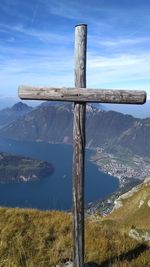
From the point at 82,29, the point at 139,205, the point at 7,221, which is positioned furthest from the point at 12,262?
the point at 139,205

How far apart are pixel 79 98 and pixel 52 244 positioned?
546 centimetres

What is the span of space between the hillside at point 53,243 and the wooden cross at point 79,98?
5.75 feet

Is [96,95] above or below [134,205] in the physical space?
above

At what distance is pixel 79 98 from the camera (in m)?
10.2

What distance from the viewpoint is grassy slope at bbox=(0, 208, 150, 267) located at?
38.5ft

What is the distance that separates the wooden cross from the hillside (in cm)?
175

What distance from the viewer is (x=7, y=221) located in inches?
582

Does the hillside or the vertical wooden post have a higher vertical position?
the vertical wooden post

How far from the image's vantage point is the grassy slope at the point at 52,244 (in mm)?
11742

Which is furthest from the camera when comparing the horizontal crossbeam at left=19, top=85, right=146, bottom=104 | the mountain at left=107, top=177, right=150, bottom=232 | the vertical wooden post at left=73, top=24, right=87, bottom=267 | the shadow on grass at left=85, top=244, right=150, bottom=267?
the mountain at left=107, top=177, right=150, bottom=232

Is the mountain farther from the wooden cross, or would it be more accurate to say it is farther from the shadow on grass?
the wooden cross

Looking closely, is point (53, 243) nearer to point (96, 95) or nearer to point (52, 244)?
point (52, 244)

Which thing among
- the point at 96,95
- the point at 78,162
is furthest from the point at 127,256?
the point at 96,95

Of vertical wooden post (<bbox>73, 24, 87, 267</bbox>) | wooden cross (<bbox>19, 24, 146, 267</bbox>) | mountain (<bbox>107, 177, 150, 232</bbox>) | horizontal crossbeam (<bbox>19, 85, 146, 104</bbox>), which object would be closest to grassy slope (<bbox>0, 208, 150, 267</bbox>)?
vertical wooden post (<bbox>73, 24, 87, 267</bbox>)
